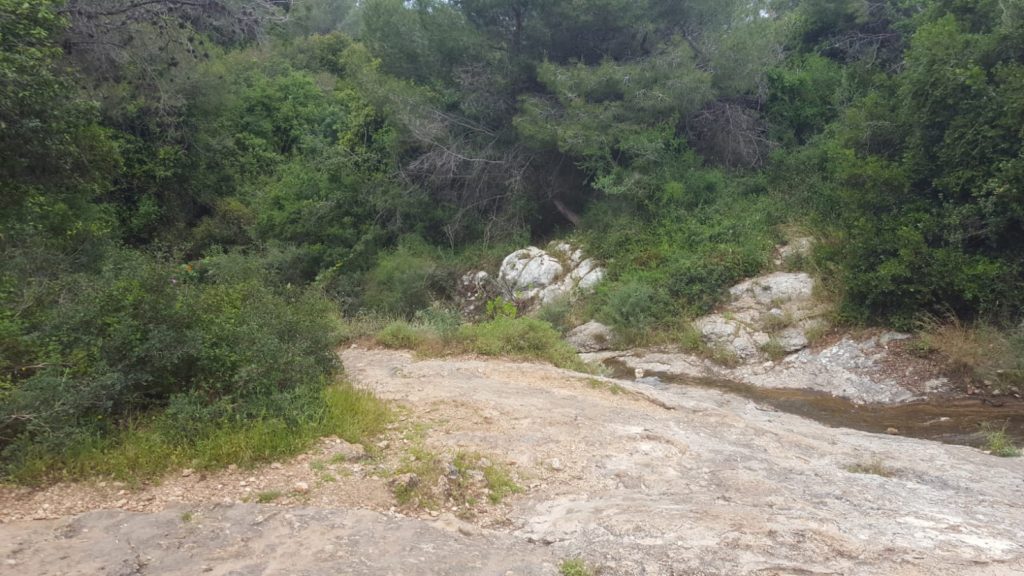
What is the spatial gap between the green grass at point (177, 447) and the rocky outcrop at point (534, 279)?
35.7 feet

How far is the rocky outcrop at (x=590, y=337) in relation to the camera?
15.3 m

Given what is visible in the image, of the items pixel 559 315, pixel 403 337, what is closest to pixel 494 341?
pixel 403 337

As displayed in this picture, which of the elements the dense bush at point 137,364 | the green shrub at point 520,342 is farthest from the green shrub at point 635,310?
the dense bush at point 137,364

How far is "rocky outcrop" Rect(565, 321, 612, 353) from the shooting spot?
601 inches

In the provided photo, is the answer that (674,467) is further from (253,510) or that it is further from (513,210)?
(513,210)

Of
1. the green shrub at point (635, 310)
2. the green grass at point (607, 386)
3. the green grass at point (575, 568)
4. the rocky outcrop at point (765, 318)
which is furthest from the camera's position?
the green shrub at point (635, 310)

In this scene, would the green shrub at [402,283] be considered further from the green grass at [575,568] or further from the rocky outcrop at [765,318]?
the green grass at [575,568]

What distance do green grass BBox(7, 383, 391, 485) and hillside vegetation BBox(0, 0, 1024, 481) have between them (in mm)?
31

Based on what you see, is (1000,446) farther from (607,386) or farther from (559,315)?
(559,315)

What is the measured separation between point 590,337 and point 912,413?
21.4 ft

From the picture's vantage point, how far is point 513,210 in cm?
2033

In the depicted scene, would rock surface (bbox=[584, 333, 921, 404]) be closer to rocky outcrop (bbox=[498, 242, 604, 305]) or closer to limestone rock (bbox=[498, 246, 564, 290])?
rocky outcrop (bbox=[498, 242, 604, 305])

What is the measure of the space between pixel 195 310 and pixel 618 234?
12675 millimetres

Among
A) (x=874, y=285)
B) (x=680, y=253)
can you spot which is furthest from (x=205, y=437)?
(x=680, y=253)
